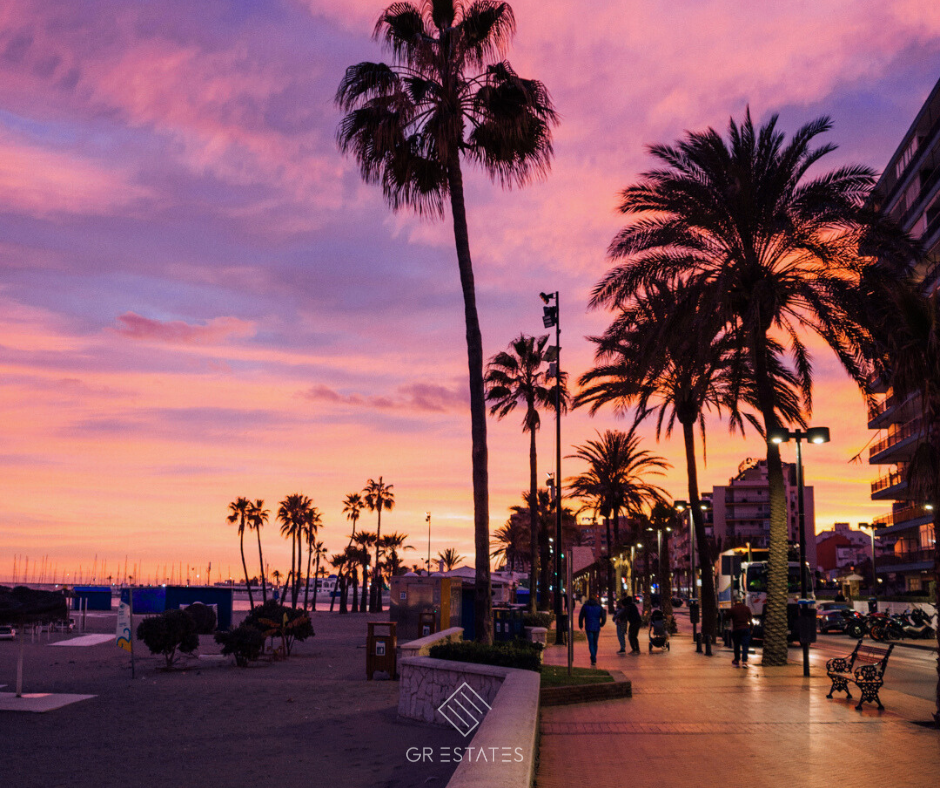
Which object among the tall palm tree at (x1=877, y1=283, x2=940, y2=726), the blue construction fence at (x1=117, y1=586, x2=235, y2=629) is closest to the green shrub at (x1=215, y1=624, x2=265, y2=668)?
the tall palm tree at (x1=877, y1=283, x2=940, y2=726)

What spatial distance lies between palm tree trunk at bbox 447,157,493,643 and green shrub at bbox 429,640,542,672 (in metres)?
2.22

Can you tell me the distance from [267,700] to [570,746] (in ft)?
31.5

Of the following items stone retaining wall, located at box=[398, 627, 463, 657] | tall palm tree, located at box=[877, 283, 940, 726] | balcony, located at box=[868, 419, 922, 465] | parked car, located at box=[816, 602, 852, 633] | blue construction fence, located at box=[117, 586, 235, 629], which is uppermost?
balcony, located at box=[868, 419, 922, 465]

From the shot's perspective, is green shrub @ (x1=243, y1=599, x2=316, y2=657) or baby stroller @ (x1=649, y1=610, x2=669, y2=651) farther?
green shrub @ (x1=243, y1=599, x2=316, y2=657)

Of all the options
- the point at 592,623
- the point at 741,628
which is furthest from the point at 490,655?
the point at 741,628

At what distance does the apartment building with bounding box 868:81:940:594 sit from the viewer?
181ft

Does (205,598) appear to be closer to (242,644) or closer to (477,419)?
(242,644)

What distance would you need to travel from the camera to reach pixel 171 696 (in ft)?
64.1

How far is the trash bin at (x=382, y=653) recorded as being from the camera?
22.2 meters

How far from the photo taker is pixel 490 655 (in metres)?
14.3

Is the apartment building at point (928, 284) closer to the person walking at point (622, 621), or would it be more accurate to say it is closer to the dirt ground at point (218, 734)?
the person walking at point (622, 621)

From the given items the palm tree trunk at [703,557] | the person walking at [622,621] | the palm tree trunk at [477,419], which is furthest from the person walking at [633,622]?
the palm tree trunk at [477,419]

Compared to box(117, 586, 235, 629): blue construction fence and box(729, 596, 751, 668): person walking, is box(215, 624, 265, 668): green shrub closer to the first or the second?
box(729, 596, 751, 668): person walking

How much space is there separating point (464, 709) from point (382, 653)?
9.13 metres
